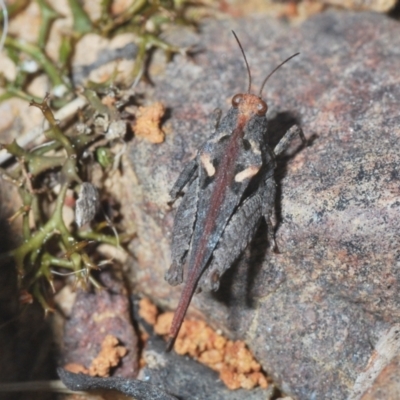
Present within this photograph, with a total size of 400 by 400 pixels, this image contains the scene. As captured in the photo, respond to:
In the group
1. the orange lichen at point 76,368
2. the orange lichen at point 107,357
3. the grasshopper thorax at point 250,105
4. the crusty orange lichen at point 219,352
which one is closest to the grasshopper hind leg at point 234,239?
the grasshopper thorax at point 250,105

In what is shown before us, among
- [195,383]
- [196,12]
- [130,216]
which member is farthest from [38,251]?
[196,12]

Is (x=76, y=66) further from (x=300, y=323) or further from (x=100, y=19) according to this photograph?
(x=300, y=323)

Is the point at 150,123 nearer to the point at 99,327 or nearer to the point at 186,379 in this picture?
the point at 99,327

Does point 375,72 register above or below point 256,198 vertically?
above

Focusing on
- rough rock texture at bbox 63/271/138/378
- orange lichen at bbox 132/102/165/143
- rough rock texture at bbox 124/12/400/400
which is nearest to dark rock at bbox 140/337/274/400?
rough rock texture at bbox 63/271/138/378

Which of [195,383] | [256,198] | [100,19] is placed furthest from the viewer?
[100,19]

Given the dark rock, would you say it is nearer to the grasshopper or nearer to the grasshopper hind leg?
the grasshopper
